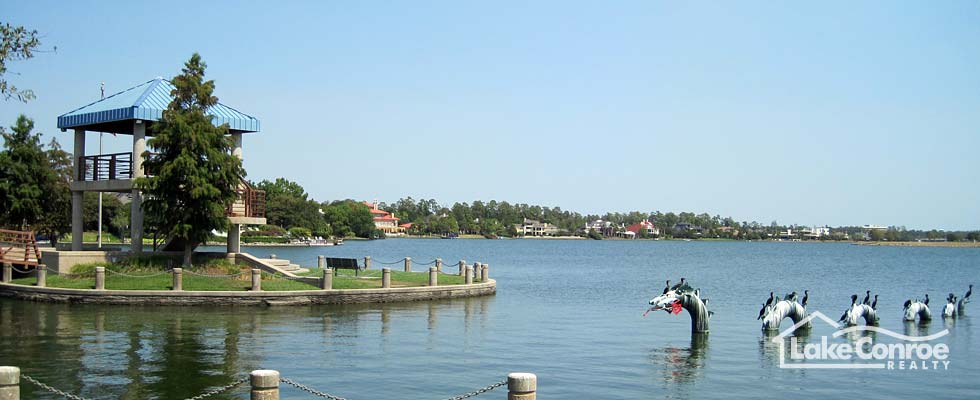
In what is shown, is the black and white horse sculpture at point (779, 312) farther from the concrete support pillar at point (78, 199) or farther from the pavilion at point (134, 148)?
the concrete support pillar at point (78, 199)

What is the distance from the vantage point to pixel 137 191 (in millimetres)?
38938

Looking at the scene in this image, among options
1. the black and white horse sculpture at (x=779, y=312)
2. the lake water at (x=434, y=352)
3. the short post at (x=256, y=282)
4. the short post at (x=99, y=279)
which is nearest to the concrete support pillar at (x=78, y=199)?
the lake water at (x=434, y=352)

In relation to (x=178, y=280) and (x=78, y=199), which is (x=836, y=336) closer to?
(x=178, y=280)

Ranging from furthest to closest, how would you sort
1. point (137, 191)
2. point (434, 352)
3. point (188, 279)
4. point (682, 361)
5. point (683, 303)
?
point (137, 191), point (188, 279), point (683, 303), point (434, 352), point (682, 361)

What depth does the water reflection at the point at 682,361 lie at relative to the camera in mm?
20797

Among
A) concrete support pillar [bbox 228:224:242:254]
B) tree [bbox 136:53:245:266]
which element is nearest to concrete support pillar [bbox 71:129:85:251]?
tree [bbox 136:53:245:266]

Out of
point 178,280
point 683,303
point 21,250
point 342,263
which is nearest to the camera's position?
point 683,303

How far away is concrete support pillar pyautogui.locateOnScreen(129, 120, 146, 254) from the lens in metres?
38.7

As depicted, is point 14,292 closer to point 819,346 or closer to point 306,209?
point 819,346

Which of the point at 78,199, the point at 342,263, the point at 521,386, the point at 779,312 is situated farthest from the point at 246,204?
the point at 521,386

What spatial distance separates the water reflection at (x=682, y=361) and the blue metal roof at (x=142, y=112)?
2316cm

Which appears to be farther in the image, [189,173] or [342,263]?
[342,263]

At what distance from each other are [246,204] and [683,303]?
22.4m

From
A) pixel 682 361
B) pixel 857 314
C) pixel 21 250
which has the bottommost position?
pixel 682 361
